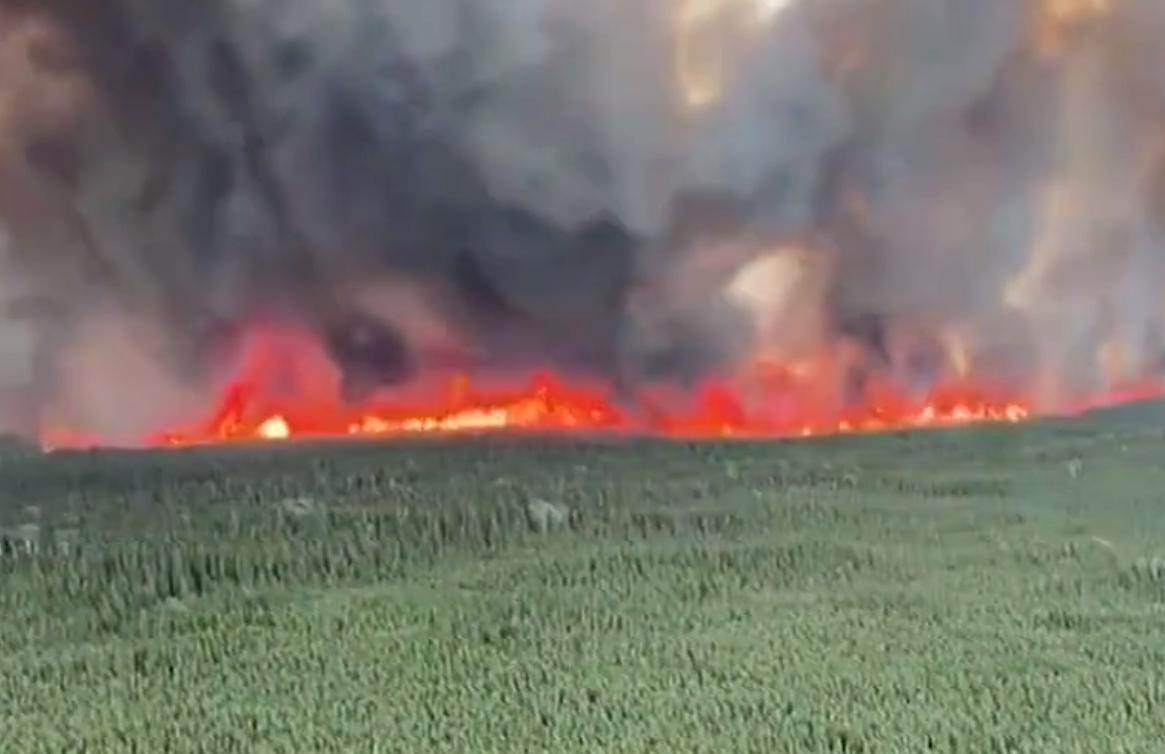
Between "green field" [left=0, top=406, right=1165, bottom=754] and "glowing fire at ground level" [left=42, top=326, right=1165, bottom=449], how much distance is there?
0.23m

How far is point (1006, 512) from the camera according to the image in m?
1.29

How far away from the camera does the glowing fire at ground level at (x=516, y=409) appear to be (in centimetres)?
175

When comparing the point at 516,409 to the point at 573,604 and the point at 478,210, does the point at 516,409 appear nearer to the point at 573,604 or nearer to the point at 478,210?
the point at 478,210

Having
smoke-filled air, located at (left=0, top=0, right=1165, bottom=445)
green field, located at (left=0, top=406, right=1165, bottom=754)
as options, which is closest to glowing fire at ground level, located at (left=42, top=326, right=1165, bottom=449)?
smoke-filled air, located at (left=0, top=0, right=1165, bottom=445)

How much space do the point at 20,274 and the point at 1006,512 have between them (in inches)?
42.3

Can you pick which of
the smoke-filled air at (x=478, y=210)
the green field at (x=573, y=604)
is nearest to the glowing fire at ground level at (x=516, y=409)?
the smoke-filled air at (x=478, y=210)

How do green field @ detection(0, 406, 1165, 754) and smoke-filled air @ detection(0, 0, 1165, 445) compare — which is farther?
smoke-filled air @ detection(0, 0, 1165, 445)

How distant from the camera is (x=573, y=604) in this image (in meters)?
0.97

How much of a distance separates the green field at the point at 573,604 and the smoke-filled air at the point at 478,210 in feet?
0.87

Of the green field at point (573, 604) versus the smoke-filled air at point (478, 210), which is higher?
the smoke-filled air at point (478, 210)

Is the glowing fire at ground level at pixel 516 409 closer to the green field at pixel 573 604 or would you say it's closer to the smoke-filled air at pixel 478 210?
the smoke-filled air at pixel 478 210

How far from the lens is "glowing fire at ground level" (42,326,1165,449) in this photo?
1745 millimetres

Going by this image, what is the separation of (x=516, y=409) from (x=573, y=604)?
2.75 feet

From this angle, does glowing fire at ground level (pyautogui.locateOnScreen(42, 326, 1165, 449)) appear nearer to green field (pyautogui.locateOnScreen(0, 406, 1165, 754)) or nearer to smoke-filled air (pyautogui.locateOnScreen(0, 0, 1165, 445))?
smoke-filled air (pyautogui.locateOnScreen(0, 0, 1165, 445))
